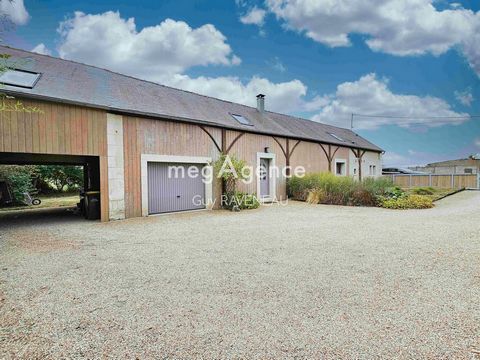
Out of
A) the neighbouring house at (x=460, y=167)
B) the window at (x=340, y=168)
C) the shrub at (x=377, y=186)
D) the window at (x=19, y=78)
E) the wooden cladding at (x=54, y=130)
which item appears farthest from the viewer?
the neighbouring house at (x=460, y=167)

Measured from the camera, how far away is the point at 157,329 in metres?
2.23

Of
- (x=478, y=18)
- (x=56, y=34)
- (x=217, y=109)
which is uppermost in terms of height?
(x=478, y=18)

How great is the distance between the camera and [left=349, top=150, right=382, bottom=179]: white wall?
62.4ft

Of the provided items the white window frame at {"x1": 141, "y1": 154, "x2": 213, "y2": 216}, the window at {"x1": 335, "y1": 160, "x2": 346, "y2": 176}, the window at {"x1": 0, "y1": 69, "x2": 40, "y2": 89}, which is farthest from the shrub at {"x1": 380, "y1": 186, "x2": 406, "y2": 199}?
the window at {"x1": 0, "y1": 69, "x2": 40, "y2": 89}

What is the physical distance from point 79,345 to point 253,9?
1446cm

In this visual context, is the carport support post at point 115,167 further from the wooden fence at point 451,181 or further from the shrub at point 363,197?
→ the wooden fence at point 451,181

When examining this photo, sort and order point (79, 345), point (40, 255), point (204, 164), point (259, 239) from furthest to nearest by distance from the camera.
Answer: point (204, 164), point (259, 239), point (40, 255), point (79, 345)

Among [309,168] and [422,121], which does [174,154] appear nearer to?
[309,168]

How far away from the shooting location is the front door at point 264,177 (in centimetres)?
1280

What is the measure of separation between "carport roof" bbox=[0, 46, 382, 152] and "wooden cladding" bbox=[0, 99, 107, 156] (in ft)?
0.97

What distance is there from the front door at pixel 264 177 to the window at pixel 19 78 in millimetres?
8903

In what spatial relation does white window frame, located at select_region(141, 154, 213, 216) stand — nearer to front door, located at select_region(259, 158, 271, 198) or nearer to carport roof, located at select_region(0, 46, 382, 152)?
carport roof, located at select_region(0, 46, 382, 152)

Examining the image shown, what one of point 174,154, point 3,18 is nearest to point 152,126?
point 174,154

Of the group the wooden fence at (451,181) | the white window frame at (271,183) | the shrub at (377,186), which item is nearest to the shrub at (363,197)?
the shrub at (377,186)
